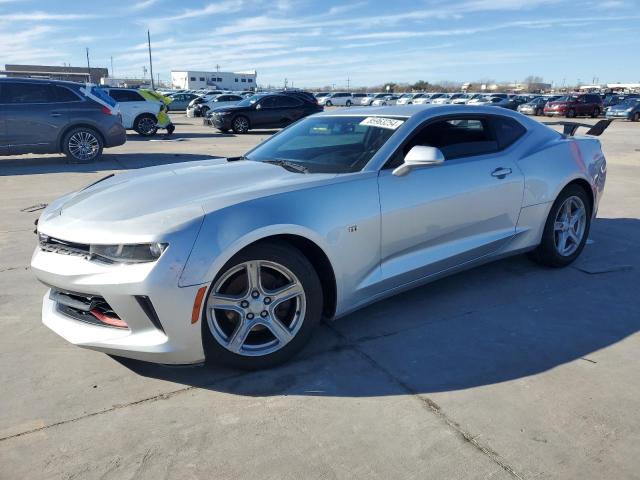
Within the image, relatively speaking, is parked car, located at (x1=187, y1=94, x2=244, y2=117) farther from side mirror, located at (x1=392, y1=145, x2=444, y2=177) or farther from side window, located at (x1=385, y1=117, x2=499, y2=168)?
side mirror, located at (x1=392, y1=145, x2=444, y2=177)

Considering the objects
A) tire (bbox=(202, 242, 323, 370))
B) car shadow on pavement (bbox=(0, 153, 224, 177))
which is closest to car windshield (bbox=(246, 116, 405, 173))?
tire (bbox=(202, 242, 323, 370))

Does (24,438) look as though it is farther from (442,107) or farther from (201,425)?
(442,107)

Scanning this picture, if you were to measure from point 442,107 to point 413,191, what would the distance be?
93 centimetres

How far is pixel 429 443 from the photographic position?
2.41 m

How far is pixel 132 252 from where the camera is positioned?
2.67 m

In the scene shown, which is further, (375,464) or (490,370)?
(490,370)

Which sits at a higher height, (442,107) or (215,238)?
(442,107)

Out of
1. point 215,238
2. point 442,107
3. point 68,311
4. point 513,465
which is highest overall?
point 442,107

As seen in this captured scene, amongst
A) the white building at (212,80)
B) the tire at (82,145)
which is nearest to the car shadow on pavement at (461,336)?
the tire at (82,145)

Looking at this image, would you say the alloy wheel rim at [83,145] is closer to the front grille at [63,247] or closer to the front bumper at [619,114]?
the front grille at [63,247]

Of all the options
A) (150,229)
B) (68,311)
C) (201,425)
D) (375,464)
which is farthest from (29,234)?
(375,464)

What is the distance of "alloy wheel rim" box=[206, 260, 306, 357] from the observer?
2869 millimetres

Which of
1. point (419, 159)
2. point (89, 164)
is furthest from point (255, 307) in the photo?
point (89, 164)

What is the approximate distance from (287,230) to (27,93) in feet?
32.6
